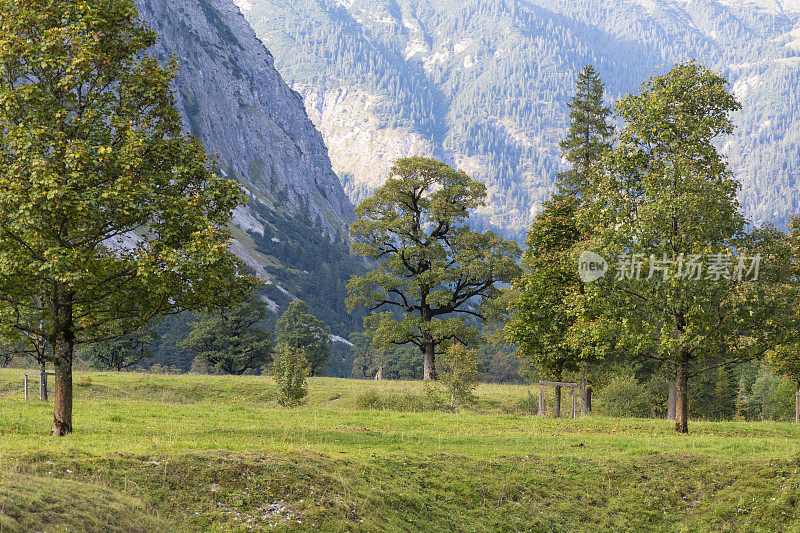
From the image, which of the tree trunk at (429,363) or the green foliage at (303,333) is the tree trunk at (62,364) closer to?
the tree trunk at (429,363)

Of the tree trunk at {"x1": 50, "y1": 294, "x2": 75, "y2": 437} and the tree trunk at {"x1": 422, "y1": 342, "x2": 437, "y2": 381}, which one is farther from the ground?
the tree trunk at {"x1": 50, "y1": 294, "x2": 75, "y2": 437}

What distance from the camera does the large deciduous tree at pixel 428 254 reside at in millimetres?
48531

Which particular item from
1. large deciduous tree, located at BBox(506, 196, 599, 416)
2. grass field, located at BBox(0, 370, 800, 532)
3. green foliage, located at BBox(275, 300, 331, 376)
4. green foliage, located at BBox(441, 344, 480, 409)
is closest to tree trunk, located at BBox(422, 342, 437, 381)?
green foliage, located at BBox(441, 344, 480, 409)

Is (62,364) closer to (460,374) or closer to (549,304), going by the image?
(460,374)

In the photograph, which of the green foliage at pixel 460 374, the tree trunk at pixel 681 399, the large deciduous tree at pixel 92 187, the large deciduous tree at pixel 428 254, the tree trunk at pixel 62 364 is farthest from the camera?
the large deciduous tree at pixel 428 254

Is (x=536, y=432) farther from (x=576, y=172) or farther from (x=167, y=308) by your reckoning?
(x=576, y=172)

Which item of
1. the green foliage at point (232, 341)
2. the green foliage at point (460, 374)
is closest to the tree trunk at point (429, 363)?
the green foliage at point (460, 374)

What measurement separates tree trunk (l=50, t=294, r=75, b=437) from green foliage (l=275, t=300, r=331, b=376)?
55.2 metres

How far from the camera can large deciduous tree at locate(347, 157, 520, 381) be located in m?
48.5

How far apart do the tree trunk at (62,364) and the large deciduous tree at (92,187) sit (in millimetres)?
34

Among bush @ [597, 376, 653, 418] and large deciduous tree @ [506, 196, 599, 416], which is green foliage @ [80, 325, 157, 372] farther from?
large deciduous tree @ [506, 196, 599, 416]

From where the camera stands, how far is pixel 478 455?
2016 cm

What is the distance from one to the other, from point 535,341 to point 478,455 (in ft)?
45.6

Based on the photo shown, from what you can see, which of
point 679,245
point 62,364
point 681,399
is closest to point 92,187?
point 62,364
